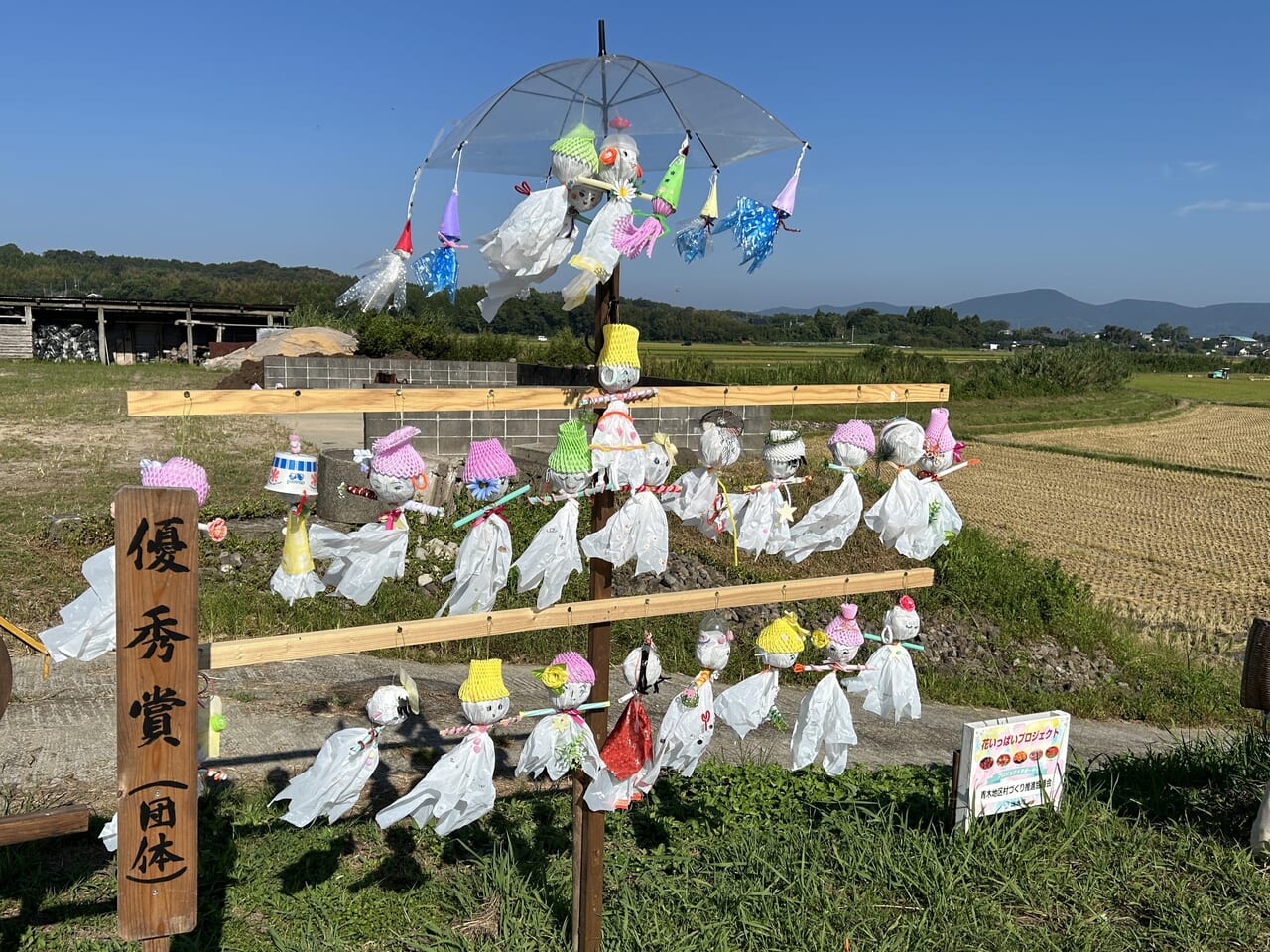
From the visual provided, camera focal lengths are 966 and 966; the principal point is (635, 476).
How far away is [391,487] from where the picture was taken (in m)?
2.75

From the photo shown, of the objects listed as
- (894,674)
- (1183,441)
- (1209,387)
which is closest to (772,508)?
(894,674)

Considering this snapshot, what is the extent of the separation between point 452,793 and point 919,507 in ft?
6.01

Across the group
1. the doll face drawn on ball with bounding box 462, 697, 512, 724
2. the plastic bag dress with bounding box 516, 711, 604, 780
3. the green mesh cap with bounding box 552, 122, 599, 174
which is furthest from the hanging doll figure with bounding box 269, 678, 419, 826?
the green mesh cap with bounding box 552, 122, 599, 174

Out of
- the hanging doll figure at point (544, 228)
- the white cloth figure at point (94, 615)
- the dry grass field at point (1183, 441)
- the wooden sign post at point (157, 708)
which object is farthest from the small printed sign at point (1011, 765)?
the dry grass field at point (1183, 441)

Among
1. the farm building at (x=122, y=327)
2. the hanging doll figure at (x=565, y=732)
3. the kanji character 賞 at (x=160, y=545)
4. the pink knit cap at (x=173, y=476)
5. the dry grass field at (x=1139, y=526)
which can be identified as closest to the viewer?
the kanji character 賞 at (x=160, y=545)

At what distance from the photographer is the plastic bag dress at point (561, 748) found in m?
3.05

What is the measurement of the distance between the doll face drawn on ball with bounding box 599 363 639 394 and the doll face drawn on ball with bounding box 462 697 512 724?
3.33ft

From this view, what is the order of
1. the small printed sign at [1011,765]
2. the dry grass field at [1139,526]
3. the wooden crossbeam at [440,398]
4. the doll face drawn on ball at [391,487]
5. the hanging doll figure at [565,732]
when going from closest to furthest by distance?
the wooden crossbeam at [440,398], the doll face drawn on ball at [391,487], the hanging doll figure at [565,732], the small printed sign at [1011,765], the dry grass field at [1139,526]

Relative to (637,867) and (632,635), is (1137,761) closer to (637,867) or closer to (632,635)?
(637,867)

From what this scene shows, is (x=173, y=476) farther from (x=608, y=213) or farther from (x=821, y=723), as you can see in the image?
(x=821, y=723)

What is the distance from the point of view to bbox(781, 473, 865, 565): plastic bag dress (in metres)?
3.36

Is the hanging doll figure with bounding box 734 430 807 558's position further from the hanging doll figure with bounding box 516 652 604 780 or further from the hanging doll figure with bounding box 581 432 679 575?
the hanging doll figure with bounding box 516 652 604 780

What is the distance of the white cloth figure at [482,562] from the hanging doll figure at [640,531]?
0.25 meters

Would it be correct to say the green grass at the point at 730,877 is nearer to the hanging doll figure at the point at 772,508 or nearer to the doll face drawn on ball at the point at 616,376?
the hanging doll figure at the point at 772,508
